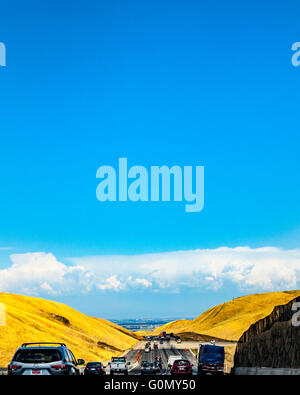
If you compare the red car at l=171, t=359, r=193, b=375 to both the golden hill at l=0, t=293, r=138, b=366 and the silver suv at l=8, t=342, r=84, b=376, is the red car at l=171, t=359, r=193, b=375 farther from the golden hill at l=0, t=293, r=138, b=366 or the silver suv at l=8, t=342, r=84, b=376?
the golden hill at l=0, t=293, r=138, b=366

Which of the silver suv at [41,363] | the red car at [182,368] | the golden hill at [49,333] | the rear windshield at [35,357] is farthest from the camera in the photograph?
the golden hill at [49,333]

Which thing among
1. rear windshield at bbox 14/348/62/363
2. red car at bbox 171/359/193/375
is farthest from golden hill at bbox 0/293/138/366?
rear windshield at bbox 14/348/62/363

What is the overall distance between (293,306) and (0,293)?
5807 inches

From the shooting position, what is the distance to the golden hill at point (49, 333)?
117 metres

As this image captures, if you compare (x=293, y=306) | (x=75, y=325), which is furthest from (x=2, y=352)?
(x=75, y=325)

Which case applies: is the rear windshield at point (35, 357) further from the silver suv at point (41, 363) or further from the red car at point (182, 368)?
the red car at point (182, 368)

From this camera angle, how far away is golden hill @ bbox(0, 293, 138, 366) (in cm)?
11724

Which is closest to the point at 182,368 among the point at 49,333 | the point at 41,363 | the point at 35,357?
the point at 35,357

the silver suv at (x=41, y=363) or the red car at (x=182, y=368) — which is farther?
the red car at (x=182, y=368)

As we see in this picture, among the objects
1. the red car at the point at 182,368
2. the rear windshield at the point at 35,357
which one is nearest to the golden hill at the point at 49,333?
the red car at the point at 182,368

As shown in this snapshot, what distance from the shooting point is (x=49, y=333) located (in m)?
137
